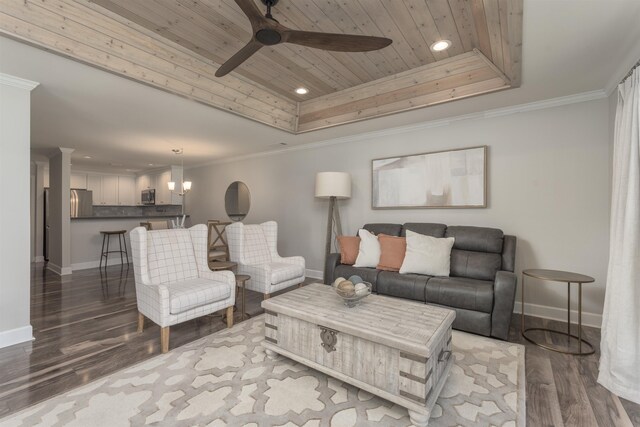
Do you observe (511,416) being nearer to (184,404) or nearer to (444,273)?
(444,273)

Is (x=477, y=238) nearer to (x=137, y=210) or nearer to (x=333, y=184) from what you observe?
(x=333, y=184)

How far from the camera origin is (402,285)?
304 cm

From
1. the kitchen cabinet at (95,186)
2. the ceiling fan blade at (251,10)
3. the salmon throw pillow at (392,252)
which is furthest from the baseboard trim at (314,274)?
the kitchen cabinet at (95,186)

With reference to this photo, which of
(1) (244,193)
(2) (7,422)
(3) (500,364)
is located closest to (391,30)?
(3) (500,364)

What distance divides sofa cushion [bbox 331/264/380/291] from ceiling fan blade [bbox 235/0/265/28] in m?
2.60

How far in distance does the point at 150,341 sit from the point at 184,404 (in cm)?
108

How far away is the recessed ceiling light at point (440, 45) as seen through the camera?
2.58m

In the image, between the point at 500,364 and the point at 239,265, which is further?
the point at 239,265

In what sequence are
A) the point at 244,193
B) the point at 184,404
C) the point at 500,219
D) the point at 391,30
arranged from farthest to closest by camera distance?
1. the point at 244,193
2. the point at 500,219
3. the point at 391,30
4. the point at 184,404

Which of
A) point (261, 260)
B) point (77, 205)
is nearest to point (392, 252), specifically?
point (261, 260)

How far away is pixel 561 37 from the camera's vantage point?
1.96m

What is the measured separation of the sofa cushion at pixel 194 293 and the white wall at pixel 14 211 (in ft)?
4.02

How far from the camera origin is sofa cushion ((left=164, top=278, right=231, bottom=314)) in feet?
7.89

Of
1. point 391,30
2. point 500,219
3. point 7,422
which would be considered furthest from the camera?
point 500,219
